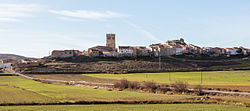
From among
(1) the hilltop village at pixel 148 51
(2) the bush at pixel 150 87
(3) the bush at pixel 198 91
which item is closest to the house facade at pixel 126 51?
(1) the hilltop village at pixel 148 51

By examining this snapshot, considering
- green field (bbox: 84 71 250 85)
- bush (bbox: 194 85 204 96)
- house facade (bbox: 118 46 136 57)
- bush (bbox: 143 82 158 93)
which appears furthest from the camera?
house facade (bbox: 118 46 136 57)

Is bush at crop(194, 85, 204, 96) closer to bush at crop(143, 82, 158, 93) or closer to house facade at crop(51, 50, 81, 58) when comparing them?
bush at crop(143, 82, 158, 93)

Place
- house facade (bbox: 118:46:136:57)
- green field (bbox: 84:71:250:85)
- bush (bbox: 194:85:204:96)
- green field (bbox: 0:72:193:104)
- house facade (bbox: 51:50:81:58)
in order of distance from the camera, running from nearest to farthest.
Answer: green field (bbox: 0:72:193:104)
bush (bbox: 194:85:204:96)
green field (bbox: 84:71:250:85)
house facade (bbox: 51:50:81:58)
house facade (bbox: 118:46:136:57)

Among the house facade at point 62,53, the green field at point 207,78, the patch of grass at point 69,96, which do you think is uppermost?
the house facade at point 62,53

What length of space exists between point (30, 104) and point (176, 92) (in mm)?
23767

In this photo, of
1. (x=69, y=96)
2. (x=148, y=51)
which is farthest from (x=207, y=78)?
(x=148, y=51)

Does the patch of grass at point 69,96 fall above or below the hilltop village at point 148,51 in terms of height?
below

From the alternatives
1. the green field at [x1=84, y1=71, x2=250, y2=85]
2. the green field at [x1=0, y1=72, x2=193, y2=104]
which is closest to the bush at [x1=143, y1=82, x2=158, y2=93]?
the green field at [x1=0, y1=72, x2=193, y2=104]

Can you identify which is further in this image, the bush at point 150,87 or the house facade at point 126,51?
the house facade at point 126,51

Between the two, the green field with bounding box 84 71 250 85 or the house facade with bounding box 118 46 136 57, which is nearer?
the green field with bounding box 84 71 250 85

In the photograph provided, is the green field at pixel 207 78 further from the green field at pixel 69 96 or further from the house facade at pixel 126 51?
the house facade at pixel 126 51

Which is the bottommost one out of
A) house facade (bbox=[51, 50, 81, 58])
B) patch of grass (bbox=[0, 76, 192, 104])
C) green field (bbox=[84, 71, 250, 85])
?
patch of grass (bbox=[0, 76, 192, 104])

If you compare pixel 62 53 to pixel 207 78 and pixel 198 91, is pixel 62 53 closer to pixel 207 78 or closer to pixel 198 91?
pixel 207 78

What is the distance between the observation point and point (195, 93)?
45750 mm
